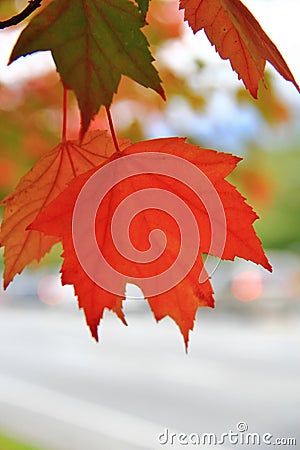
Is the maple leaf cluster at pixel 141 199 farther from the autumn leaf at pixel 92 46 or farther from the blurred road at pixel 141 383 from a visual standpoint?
the blurred road at pixel 141 383

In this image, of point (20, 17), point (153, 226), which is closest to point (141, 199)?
point (153, 226)

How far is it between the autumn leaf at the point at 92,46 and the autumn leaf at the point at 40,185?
0.27 feet

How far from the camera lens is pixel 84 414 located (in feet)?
12.4

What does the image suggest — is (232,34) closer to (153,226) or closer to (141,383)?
(153,226)

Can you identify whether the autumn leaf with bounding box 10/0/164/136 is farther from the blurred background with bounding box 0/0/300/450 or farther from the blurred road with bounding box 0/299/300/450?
the blurred road with bounding box 0/299/300/450

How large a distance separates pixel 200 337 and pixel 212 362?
1.10 m

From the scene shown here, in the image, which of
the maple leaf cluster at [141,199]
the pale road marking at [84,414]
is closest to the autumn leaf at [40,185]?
the maple leaf cluster at [141,199]

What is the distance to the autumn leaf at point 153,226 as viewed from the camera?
344 mm

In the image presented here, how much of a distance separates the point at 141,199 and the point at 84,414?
11.8 feet

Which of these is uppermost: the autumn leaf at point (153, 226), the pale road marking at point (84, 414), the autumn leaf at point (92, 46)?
the pale road marking at point (84, 414)

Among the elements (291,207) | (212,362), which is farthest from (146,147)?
(291,207)

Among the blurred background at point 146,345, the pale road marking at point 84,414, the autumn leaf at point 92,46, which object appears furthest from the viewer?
the pale road marking at point 84,414

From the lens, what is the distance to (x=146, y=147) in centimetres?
36

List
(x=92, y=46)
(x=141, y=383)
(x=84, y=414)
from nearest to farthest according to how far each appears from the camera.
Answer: (x=92, y=46), (x=84, y=414), (x=141, y=383)
